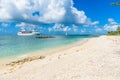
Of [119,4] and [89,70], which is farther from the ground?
[119,4]

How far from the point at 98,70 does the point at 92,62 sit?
7.55 feet

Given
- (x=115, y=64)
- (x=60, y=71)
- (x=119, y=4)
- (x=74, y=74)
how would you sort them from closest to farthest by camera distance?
(x=74, y=74), (x=60, y=71), (x=115, y=64), (x=119, y=4)

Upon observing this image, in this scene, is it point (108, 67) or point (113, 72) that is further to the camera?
point (108, 67)

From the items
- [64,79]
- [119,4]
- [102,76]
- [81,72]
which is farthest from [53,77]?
[119,4]

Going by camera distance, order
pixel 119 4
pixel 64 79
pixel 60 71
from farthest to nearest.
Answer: pixel 119 4 < pixel 60 71 < pixel 64 79

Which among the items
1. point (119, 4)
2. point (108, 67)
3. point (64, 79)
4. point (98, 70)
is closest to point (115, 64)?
point (108, 67)

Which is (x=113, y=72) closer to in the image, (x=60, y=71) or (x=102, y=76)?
(x=102, y=76)

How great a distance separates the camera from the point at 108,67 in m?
13.0

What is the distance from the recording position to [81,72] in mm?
12016

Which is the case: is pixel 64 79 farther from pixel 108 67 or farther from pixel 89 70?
pixel 108 67

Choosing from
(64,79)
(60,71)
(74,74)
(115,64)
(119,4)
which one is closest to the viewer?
(64,79)

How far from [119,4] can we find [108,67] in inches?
376

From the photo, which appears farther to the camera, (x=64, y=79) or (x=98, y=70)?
(x=98, y=70)

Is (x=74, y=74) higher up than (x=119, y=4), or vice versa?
(x=119, y=4)
